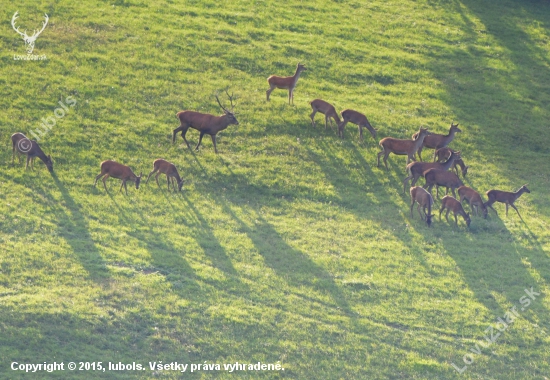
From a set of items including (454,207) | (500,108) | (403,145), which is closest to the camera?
(454,207)

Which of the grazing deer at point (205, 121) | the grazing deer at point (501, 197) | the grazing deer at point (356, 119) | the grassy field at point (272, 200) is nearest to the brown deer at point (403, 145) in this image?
the grassy field at point (272, 200)

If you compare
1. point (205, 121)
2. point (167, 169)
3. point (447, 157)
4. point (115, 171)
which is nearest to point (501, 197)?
point (447, 157)

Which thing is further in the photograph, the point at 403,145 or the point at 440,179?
the point at 403,145

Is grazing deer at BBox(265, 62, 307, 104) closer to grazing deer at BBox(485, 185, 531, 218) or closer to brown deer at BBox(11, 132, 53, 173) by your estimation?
grazing deer at BBox(485, 185, 531, 218)

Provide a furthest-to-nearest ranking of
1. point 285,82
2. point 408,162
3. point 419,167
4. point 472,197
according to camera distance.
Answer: point 285,82 → point 408,162 → point 419,167 → point 472,197

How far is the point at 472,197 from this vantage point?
90.4 feet

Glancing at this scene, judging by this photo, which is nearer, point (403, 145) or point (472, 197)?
point (472, 197)

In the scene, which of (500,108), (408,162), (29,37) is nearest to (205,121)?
(408,162)

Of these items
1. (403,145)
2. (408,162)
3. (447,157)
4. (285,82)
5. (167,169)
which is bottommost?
(167,169)

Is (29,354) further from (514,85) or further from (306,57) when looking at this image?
(514,85)

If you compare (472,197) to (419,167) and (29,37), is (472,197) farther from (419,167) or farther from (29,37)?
(29,37)

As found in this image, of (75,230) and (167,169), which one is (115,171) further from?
(75,230)

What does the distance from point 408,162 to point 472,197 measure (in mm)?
3714

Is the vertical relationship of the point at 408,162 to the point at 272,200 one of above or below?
above
